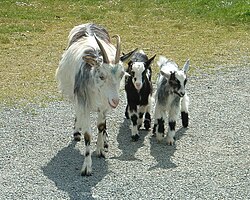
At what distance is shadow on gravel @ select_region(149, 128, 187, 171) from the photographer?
342 inches

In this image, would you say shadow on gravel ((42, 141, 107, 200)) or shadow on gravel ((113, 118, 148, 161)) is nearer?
shadow on gravel ((42, 141, 107, 200))

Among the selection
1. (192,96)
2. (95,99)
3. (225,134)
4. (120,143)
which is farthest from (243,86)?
(95,99)

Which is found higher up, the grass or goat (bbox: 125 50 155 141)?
goat (bbox: 125 50 155 141)

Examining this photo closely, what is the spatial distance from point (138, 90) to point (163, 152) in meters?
1.11

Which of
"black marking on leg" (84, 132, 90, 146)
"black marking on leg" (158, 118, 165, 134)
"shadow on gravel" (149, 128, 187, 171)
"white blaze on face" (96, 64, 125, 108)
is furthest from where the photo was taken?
"black marking on leg" (158, 118, 165, 134)

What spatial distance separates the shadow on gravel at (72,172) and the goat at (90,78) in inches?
6.6

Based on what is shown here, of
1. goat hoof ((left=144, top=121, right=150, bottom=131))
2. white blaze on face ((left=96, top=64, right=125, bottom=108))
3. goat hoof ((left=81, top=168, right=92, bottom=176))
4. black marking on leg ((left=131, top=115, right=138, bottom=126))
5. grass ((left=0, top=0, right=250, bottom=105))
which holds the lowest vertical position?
grass ((left=0, top=0, right=250, bottom=105))

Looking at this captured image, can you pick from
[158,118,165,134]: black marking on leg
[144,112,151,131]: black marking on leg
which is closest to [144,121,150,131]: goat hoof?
[144,112,151,131]: black marking on leg

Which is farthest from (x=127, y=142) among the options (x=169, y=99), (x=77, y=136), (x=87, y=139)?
(x=87, y=139)

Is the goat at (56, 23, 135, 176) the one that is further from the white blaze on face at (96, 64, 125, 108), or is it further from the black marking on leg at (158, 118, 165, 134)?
the black marking on leg at (158, 118, 165, 134)

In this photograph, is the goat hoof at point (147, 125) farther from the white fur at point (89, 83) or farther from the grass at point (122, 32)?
the grass at point (122, 32)

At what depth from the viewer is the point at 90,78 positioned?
832 cm

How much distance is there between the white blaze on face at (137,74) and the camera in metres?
9.48

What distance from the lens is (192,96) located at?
12.1 m
